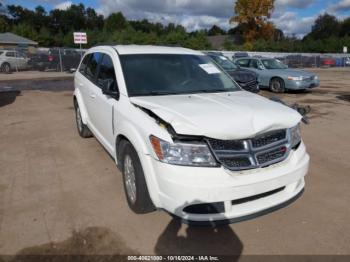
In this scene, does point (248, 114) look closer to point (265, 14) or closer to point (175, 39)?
point (175, 39)

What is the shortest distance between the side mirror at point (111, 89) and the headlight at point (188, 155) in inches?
51.5

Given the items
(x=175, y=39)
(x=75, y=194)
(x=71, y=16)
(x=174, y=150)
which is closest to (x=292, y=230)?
(x=174, y=150)

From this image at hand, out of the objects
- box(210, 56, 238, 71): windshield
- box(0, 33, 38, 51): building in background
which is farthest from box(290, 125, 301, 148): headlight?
box(0, 33, 38, 51): building in background

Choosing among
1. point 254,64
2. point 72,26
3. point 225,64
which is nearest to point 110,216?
point 225,64

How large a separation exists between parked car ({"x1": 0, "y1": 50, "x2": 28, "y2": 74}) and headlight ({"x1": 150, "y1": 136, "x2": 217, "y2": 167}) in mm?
25152

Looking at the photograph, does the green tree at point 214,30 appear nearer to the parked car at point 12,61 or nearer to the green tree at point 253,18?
the green tree at point 253,18

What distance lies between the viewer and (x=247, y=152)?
2971 millimetres

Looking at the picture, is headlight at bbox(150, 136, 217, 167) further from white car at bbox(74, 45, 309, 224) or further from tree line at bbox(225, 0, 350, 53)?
tree line at bbox(225, 0, 350, 53)

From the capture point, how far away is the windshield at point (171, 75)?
13.3ft

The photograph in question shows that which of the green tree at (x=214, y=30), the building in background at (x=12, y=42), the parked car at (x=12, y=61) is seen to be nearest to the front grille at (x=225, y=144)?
the parked car at (x=12, y=61)

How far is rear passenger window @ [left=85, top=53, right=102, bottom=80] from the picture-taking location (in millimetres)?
5242

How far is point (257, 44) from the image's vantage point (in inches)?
2192

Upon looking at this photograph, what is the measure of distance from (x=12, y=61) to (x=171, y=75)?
24.4 metres

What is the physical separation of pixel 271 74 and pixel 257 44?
44.5 meters
